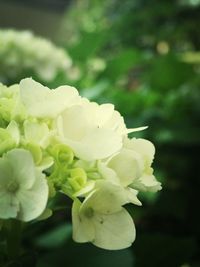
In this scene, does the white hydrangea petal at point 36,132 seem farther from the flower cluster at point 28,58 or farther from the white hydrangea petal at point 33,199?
the flower cluster at point 28,58

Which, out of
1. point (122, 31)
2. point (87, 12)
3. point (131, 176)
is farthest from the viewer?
point (87, 12)

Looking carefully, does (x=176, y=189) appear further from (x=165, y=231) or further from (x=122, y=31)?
(x=122, y=31)

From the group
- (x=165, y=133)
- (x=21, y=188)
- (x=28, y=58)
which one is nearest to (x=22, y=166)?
(x=21, y=188)

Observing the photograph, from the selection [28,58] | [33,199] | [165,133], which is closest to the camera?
[33,199]

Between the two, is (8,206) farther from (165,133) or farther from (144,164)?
(165,133)

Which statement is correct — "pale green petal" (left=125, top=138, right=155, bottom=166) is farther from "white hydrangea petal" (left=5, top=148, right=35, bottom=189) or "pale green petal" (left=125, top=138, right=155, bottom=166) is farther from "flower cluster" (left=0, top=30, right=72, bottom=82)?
"flower cluster" (left=0, top=30, right=72, bottom=82)

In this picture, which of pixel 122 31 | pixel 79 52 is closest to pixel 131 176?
pixel 79 52
